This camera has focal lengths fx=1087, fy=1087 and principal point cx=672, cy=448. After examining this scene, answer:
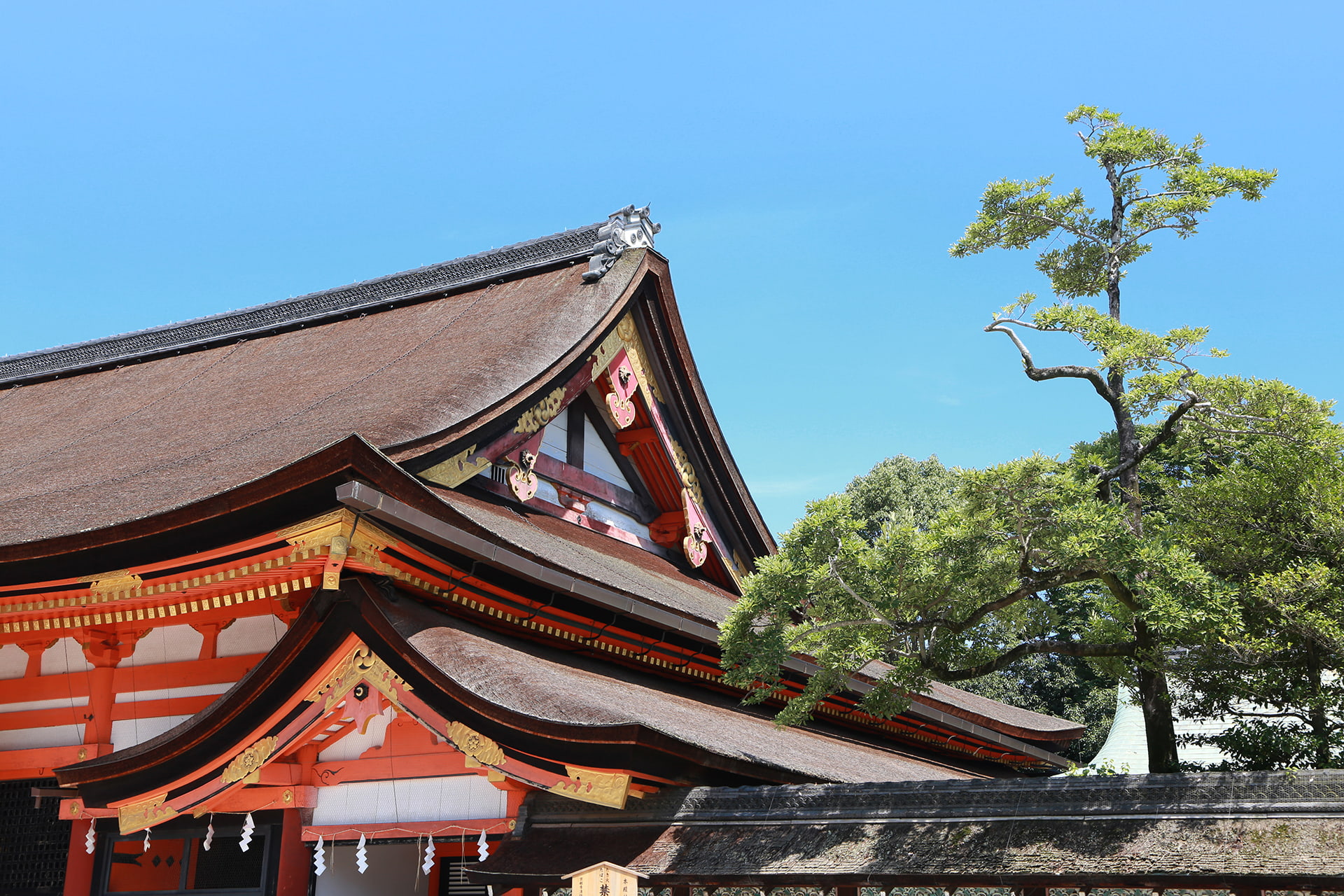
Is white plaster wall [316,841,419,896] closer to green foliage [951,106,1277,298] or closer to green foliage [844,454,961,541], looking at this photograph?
green foliage [951,106,1277,298]

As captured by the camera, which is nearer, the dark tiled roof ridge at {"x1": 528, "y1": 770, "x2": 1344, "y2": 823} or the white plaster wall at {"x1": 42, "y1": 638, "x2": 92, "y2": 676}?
the dark tiled roof ridge at {"x1": 528, "y1": 770, "x2": 1344, "y2": 823}

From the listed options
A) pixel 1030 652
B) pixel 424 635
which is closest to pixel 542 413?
pixel 424 635

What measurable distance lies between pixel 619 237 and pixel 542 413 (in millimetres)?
2522

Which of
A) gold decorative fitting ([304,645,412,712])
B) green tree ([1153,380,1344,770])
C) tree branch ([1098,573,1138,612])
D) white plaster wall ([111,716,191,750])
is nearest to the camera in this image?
green tree ([1153,380,1344,770])

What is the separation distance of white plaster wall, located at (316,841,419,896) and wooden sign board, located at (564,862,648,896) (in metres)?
2.67

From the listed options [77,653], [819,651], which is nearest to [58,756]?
[77,653]

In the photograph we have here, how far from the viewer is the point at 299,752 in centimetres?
641

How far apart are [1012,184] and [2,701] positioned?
777 cm

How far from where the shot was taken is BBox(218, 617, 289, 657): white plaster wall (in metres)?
6.80

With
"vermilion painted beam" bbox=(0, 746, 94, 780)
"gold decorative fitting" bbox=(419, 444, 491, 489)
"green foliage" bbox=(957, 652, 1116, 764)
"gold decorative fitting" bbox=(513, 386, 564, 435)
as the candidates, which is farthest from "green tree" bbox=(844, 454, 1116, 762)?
"vermilion painted beam" bbox=(0, 746, 94, 780)

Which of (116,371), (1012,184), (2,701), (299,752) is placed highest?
(116,371)

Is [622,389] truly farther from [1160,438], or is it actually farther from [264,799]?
[1160,438]

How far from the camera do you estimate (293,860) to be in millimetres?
6312

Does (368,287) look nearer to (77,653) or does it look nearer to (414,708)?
(77,653)
